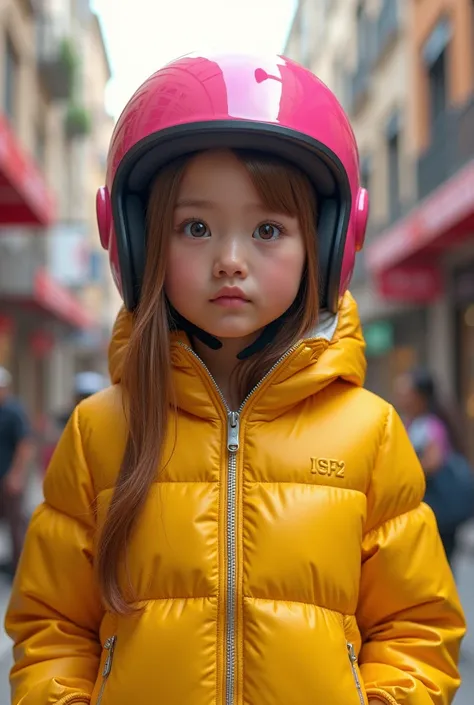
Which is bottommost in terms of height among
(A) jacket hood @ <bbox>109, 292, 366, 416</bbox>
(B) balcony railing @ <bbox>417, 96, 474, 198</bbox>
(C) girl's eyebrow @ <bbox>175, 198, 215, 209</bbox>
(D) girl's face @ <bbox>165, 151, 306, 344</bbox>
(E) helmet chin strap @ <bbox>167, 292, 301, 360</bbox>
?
(A) jacket hood @ <bbox>109, 292, 366, 416</bbox>

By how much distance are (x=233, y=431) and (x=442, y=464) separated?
3.01m

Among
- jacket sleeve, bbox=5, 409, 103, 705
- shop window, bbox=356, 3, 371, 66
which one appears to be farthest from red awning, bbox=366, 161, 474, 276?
jacket sleeve, bbox=5, 409, 103, 705

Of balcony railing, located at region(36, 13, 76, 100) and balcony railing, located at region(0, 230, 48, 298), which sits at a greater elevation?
balcony railing, located at region(36, 13, 76, 100)

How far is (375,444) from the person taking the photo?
1.57 metres

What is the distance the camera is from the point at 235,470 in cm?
153

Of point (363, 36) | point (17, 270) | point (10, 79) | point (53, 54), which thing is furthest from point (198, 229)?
point (363, 36)

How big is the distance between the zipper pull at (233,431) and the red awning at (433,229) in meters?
7.62

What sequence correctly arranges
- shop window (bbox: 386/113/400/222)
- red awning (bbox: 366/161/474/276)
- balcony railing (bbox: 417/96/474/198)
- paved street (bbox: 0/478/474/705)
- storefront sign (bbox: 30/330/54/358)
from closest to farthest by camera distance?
paved street (bbox: 0/478/474/705) < red awning (bbox: 366/161/474/276) < balcony railing (bbox: 417/96/474/198) < shop window (bbox: 386/113/400/222) < storefront sign (bbox: 30/330/54/358)

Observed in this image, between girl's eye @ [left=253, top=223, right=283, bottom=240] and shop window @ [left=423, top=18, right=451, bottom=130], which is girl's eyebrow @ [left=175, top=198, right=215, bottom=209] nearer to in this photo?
girl's eye @ [left=253, top=223, right=283, bottom=240]

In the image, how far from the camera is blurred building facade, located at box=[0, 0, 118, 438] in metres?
11.4

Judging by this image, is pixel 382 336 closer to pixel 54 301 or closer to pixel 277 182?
pixel 54 301

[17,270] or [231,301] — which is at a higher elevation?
[17,270]

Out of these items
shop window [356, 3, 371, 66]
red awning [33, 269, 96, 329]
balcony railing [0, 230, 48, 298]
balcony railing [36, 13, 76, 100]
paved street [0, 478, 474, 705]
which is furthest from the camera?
shop window [356, 3, 371, 66]

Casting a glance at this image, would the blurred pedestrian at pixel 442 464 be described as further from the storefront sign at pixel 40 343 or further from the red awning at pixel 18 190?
the storefront sign at pixel 40 343
